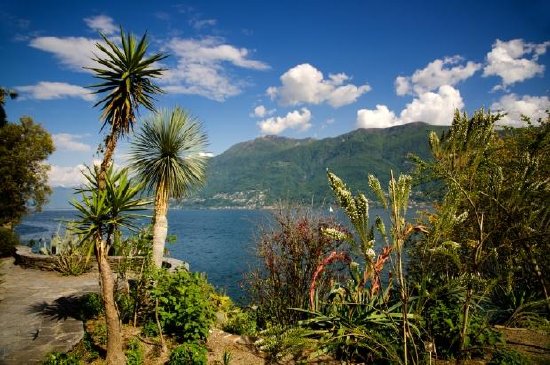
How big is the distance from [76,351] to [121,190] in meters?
3.03

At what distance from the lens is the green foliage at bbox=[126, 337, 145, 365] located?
5.86 meters

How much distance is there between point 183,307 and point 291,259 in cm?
283

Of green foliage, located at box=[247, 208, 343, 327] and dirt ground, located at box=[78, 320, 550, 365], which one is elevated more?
green foliage, located at box=[247, 208, 343, 327]

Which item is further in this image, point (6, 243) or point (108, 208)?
point (6, 243)

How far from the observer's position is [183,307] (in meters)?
6.74

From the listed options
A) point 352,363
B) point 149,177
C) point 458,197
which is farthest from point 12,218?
point 458,197

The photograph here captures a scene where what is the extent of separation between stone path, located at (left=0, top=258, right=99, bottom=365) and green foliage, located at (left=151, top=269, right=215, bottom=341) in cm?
158

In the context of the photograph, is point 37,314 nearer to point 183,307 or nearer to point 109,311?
point 109,311

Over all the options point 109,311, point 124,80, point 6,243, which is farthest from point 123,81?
point 6,243

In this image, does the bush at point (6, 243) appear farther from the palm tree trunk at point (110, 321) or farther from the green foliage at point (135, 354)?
the palm tree trunk at point (110, 321)

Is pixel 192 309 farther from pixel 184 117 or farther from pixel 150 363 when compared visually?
pixel 184 117

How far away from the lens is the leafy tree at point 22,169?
2089cm

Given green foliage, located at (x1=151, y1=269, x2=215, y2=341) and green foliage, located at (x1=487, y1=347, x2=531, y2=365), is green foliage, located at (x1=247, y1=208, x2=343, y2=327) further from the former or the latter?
green foliage, located at (x1=487, y1=347, x2=531, y2=365)

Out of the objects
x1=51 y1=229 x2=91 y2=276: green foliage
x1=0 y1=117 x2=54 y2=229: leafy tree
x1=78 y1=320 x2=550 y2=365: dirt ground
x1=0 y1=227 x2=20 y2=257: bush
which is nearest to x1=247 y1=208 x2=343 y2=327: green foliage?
x1=78 y1=320 x2=550 y2=365: dirt ground
